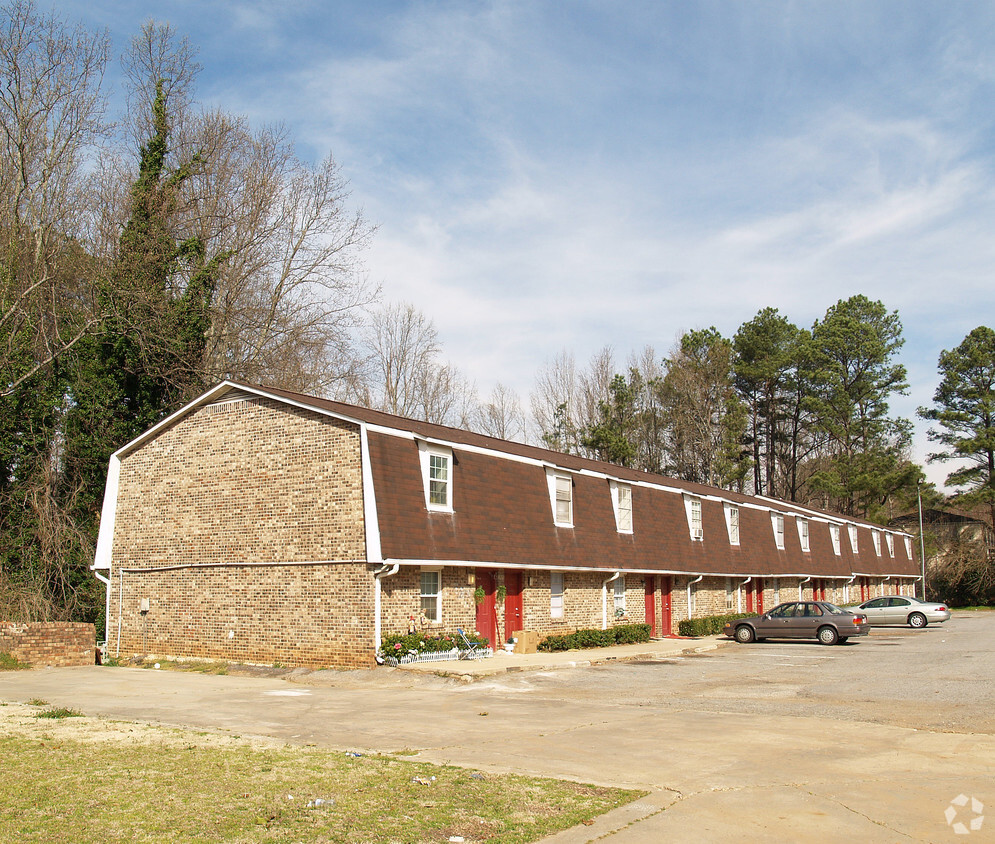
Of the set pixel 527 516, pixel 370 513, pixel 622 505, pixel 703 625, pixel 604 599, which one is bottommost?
pixel 703 625

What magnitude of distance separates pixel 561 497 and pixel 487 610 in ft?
16.0

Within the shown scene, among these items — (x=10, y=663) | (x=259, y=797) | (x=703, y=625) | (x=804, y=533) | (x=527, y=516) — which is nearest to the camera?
(x=259, y=797)

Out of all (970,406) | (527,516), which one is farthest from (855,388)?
(527,516)

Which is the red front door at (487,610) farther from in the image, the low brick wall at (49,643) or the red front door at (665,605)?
the red front door at (665,605)

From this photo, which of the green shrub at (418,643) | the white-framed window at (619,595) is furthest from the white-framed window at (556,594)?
the green shrub at (418,643)

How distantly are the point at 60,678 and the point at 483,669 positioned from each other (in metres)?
8.84

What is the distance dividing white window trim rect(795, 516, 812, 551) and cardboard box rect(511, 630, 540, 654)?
23665 millimetres

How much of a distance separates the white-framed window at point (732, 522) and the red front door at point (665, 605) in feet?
18.6

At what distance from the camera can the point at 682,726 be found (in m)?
12.3

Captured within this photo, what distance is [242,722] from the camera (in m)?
12.3

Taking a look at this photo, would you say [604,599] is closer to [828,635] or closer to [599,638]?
[599,638]

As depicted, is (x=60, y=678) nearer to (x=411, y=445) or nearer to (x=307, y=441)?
(x=307, y=441)

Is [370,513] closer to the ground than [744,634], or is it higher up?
higher up

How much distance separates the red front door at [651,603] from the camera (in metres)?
30.8
